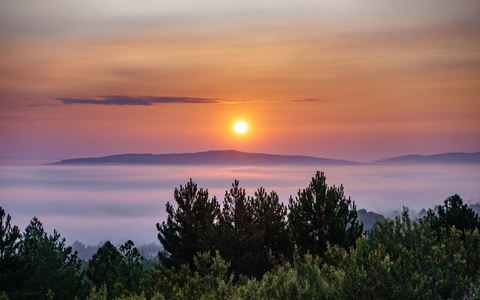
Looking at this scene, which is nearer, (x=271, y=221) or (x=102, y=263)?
(x=271, y=221)

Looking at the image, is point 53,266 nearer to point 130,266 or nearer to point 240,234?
point 130,266

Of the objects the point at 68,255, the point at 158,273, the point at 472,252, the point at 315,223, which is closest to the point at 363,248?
the point at 472,252

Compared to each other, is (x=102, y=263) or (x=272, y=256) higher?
(x=272, y=256)

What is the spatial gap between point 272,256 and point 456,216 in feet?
60.3

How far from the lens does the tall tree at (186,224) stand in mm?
45406

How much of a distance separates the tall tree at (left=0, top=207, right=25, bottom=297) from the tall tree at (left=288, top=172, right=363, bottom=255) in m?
19.2

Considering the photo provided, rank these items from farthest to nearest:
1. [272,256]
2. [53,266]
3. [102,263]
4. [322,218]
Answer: [102,263]
[53,266]
[322,218]
[272,256]

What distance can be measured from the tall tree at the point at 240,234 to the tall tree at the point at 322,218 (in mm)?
3470

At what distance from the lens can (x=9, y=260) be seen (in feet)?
115

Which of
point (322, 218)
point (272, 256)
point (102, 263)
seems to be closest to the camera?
point (272, 256)

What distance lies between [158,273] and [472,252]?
1815 cm

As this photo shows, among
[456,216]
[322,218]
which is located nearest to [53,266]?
[322,218]

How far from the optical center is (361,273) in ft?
47.2

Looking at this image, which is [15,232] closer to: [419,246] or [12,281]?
[12,281]
